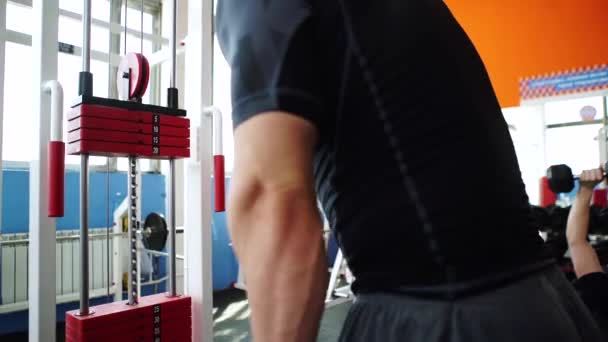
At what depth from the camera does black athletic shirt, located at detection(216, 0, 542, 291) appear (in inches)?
18.2

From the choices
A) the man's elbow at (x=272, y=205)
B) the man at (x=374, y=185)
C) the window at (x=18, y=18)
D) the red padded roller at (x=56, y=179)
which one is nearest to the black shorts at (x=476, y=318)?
the man at (x=374, y=185)

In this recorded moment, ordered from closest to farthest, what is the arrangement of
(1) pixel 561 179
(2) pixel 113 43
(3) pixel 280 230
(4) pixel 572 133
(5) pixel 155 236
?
1. (3) pixel 280 230
2. (1) pixel 561 179
3. (5) pixel 155 236
4. (2) pixel 113 43
5. (4) pixel 572 133

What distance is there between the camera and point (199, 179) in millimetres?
1924

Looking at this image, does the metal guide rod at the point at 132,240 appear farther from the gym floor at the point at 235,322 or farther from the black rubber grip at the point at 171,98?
the gym floor at the point at 235,322

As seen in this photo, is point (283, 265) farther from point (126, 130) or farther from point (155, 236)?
point (155, 236)

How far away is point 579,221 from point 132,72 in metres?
1.79

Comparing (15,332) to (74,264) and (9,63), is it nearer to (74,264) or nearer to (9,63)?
(74,264)

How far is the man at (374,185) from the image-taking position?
435 mm

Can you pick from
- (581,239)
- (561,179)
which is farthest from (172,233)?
(561,179)

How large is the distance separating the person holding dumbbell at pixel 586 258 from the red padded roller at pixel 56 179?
1.56m

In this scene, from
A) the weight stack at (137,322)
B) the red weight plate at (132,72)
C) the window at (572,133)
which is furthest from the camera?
the window at (572,133)

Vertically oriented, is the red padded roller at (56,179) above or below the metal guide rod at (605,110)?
below

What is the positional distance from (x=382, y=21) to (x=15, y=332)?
3671mm

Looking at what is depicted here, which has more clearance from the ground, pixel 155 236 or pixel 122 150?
pixel 122 150
